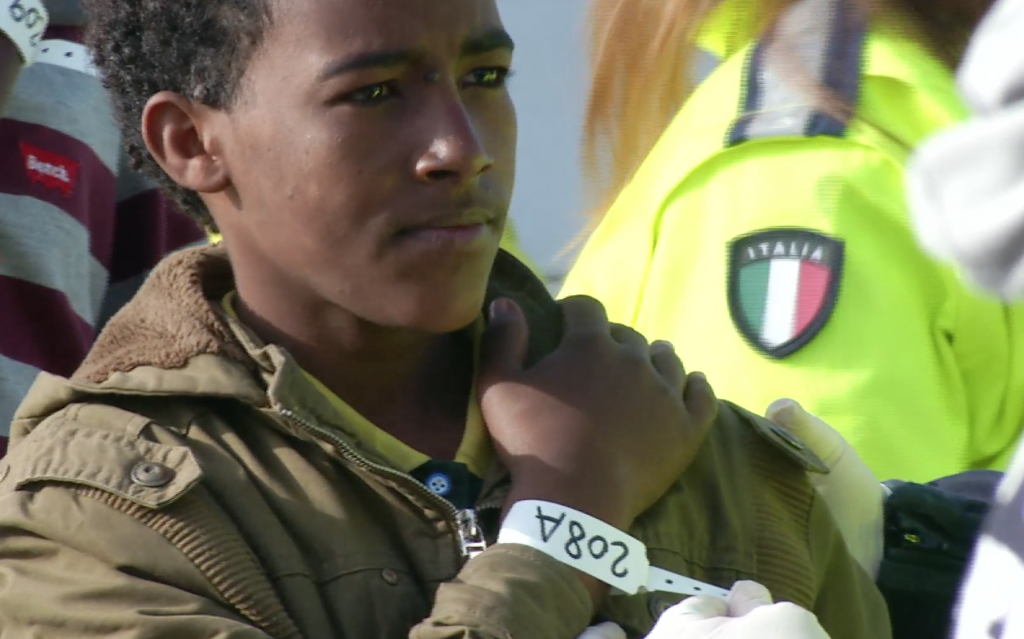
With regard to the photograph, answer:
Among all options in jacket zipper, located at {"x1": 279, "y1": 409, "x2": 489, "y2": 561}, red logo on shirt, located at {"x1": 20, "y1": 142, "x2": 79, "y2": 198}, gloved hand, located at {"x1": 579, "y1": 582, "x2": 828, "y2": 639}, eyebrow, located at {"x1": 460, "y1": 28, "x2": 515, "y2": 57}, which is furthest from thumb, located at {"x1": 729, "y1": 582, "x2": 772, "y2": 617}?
red logo on shirt, located at {"x1": 20, "y1": 142, "x2": 79, "y2": 198}

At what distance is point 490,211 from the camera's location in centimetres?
152

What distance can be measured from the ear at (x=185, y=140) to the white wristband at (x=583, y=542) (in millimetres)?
458

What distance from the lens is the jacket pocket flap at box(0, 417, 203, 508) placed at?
1341mm

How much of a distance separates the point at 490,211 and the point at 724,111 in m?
0.49

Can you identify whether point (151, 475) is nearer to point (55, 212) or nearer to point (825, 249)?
point (825, 249)

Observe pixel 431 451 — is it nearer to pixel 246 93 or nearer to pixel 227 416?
pixel 227 416

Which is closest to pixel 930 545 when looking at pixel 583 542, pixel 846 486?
pixel 846 486

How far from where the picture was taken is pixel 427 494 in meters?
1.43

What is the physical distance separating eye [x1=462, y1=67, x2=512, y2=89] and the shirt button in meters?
0.46

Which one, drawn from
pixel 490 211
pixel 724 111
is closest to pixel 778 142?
pixel 724 111

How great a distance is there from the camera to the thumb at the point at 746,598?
4.40 ft

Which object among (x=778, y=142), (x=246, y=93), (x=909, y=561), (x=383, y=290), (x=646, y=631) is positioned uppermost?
(x=778, y=142)

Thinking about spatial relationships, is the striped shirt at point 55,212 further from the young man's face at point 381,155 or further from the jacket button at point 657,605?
the jacket button at point 657,605

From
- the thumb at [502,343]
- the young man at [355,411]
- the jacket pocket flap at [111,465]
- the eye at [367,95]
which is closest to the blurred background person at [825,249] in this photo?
the young man at [355,411]
